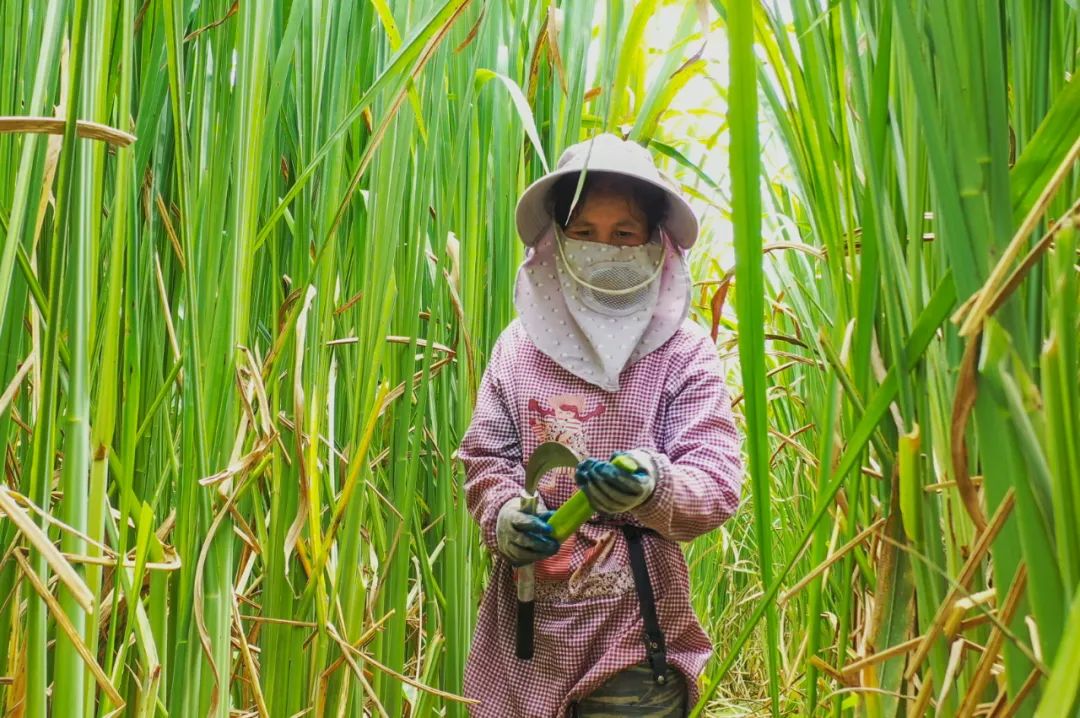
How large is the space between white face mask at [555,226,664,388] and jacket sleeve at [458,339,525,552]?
13cm

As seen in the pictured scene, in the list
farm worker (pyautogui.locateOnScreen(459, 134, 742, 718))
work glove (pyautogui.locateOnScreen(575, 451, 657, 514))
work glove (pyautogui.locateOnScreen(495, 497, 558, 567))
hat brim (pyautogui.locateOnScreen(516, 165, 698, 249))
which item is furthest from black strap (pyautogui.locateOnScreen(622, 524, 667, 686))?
hat brim (pyautogui.locateOnScreen(516, 165, 698, 249))

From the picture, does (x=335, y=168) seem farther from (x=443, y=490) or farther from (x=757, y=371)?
(x=757, y=371)

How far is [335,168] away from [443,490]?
0.46 m

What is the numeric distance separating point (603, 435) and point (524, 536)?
0.21 m

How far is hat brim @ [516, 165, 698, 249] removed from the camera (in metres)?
1.26

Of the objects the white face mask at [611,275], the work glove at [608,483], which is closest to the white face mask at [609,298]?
the white face mask at [611,275]

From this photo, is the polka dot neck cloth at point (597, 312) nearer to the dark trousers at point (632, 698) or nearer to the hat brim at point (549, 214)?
the hat brim at point (549, 214)

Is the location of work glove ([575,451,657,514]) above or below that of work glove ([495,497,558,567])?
above

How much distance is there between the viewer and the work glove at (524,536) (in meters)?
1.03

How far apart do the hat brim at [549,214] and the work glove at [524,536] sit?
0.39m

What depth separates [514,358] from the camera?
4.25 ft

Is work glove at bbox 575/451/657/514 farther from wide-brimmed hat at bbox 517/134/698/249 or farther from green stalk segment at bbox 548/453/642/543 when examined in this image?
wide-brimmed hat at bbox 517/134/698/249

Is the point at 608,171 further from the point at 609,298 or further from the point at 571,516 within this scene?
the point at 571,516

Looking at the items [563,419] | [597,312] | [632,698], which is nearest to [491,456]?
[563,419]
